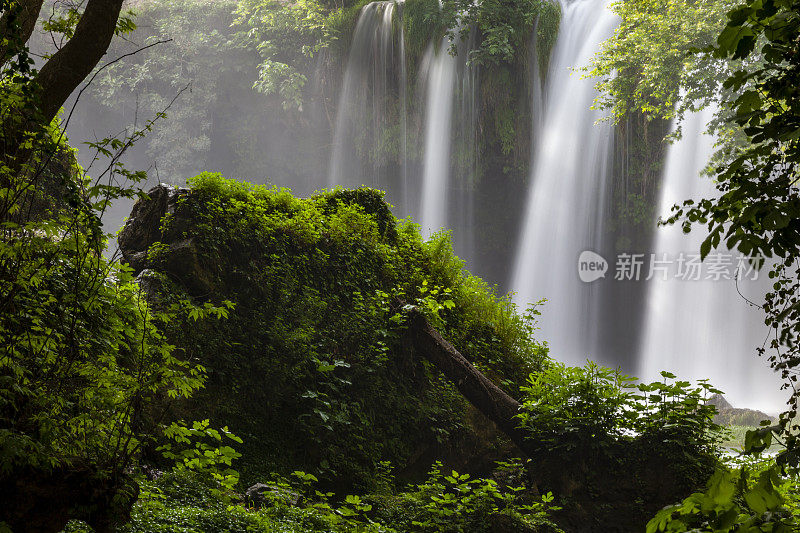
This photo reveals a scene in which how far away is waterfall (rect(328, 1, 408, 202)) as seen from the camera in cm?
2000

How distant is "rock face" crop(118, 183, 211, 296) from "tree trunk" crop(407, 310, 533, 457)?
94.9 inches

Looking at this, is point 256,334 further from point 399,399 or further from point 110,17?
point 110,17

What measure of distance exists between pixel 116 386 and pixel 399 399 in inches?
157

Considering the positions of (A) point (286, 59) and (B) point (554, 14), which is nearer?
(B) point (554, 14)

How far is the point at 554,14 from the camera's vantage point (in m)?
18.0

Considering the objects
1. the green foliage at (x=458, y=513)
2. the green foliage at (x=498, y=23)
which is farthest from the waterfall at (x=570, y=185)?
the green foliage at (x=458, y=513)

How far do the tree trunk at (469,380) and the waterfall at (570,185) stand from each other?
12.3 meters

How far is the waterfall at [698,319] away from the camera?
16.7 m

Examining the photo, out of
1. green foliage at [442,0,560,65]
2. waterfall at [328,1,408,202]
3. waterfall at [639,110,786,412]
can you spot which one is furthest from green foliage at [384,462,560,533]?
waterfall at [328,1,408,202]

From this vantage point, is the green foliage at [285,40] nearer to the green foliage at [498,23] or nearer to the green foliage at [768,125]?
the green foliage at [498,23]

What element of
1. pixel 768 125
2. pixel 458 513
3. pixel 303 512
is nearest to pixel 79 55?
pixel 303 512

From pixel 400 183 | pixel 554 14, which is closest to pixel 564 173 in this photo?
pixel 554 14

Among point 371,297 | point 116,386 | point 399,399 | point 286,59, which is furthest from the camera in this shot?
point 286,59

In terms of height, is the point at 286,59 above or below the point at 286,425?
above
